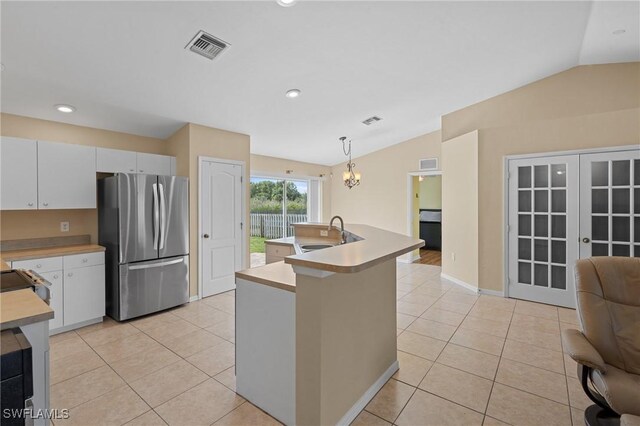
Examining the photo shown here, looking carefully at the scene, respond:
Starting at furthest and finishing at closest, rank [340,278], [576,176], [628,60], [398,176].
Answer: [398,176], [576,176], [628,60], [340,278]

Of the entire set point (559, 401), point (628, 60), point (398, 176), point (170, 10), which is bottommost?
point (559, 401)

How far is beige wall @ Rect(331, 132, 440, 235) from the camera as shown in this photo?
6812 millimetres

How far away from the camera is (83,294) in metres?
3.37

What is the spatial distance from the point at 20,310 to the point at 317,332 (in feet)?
4.76

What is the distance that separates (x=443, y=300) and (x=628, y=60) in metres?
3.69

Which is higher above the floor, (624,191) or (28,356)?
(624,191)

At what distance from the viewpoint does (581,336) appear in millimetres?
1883

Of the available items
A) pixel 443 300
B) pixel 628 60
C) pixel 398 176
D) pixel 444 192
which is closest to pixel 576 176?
pixel 628 60

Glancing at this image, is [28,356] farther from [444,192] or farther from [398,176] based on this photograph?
[398,176]

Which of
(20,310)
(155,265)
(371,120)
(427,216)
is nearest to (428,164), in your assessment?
(371,120)

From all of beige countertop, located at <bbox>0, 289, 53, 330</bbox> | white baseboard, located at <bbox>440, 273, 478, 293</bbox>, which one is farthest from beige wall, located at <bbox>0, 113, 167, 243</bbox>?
white baseboard, located at <bbox>440, 273, 478, 293</bbox>

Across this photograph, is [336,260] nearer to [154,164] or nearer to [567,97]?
[154,164]

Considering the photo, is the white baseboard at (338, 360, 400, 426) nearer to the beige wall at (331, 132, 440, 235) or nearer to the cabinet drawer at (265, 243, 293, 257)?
the cabinet drawer at (265, 243, 293, 257)

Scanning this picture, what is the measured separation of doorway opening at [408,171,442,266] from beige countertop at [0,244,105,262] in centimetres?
591
